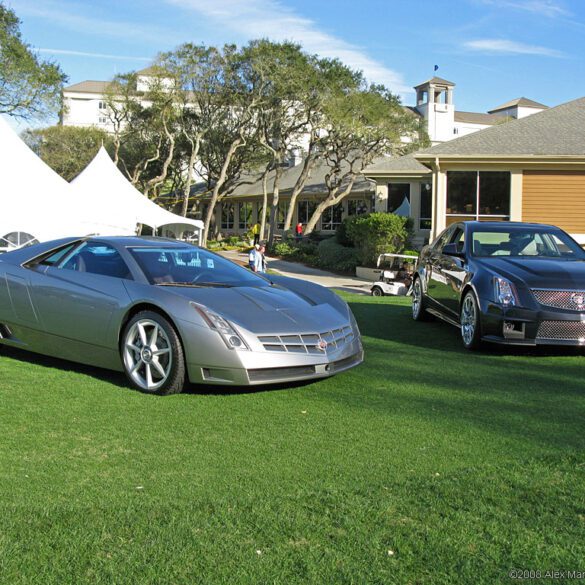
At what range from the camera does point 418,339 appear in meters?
8.59

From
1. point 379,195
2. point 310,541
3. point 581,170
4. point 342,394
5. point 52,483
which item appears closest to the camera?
point 310,541

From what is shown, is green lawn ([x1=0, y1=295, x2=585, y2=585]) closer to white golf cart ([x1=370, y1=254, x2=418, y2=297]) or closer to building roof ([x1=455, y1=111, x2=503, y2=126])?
white golf cart ([x1=370, y1=254, x2=418, y2=297])

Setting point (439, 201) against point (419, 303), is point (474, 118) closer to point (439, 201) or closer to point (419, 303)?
point (439, 201)

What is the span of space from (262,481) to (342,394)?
2.02 metres

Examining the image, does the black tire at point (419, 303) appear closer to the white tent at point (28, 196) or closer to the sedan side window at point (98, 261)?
the sedan side window at point (98, 261)

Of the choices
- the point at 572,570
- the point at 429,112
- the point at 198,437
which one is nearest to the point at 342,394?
the point at 198,437

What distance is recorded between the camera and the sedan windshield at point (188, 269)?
6.28 meters

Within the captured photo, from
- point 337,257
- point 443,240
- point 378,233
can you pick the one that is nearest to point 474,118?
point 337,257

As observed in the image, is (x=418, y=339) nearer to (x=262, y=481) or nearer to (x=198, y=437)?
(x=198, y=437)

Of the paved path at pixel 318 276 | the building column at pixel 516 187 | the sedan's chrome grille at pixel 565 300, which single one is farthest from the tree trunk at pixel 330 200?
the sedan's chrome grille at pixel 565 300

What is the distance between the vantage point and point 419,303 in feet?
33.0

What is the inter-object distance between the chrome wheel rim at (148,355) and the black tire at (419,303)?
5.02 meters

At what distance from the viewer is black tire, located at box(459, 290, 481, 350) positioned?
7703mm

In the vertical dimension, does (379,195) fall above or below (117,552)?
above
